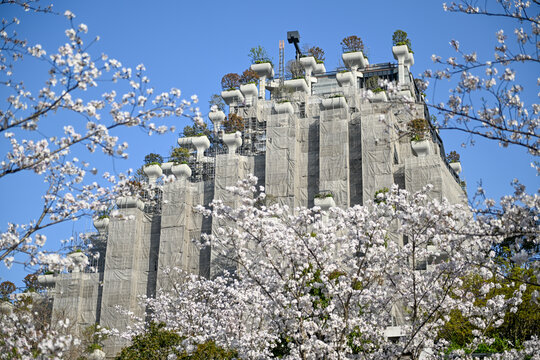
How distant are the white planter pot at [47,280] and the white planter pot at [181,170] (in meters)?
12.0

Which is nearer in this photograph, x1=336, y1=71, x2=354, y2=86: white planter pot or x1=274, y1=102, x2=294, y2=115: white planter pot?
x1=274, y1=102, x2=294, y2=115: white planter pot

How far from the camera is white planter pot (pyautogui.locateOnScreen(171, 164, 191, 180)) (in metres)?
46.1

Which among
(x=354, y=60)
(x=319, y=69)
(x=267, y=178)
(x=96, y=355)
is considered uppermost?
(x=319, y=69)

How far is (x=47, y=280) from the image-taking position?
Result: 47.7m

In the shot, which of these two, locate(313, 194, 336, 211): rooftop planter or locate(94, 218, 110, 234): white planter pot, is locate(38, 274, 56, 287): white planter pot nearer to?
locate(94, 218, 110, 234): white planter pot

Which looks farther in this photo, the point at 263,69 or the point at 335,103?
the point at 263,69

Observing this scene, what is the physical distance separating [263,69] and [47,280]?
23.3 m

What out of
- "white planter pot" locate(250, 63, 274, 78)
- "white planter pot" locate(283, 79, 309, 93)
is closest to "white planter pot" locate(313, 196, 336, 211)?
"white planter pot" locate(283, 79, 309, 93)

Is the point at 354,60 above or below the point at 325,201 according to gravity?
above

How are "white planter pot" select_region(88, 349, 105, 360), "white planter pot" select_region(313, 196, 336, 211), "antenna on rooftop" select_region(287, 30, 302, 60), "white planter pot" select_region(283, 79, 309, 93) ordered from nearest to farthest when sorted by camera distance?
1. "white planter pot" select_region(88, 349, 105, 360)
2. "white planter pot" select_region(313, 196, 336, 211)
3. "white planter pot" select_region(283, 79, 309, 93)
4. "antenna on rooftop" select_region(287, 30, 302, 60)

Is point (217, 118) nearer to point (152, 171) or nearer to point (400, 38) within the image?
point (152, 171)

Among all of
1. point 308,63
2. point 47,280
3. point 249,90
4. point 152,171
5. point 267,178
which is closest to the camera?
point 267,178

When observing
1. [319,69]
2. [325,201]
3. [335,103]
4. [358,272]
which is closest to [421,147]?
[335,103]

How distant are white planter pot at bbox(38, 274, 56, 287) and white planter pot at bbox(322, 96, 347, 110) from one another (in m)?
23.5
